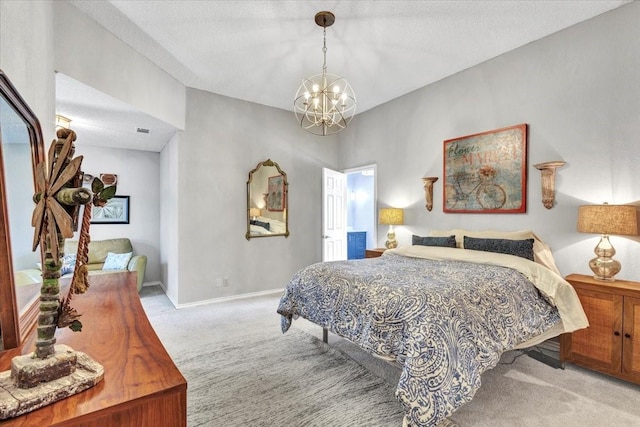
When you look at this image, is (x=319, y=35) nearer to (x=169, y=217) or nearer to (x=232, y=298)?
(x=169, y=217)

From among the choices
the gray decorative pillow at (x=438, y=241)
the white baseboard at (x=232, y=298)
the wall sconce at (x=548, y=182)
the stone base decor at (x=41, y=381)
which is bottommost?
the white baseboard at (x=232, y=298)

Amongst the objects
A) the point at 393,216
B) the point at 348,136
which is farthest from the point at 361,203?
the point at 393,216

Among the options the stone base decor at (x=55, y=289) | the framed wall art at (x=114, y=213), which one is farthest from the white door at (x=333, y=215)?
the stone base decor at (x=55, y=289)

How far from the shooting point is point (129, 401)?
763 mm

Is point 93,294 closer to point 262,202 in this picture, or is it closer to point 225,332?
point 225,332

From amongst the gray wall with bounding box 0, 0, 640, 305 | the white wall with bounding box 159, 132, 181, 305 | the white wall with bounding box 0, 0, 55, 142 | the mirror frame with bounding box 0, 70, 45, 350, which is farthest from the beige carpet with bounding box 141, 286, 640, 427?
the white wall with bounding box 0, 0, 55, 142

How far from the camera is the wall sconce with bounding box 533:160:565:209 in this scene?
9.87 ft

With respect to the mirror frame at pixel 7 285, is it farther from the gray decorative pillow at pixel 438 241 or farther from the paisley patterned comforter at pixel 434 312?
the gray decorative pillow at pixel 438 241

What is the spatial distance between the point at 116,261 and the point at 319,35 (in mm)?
4257

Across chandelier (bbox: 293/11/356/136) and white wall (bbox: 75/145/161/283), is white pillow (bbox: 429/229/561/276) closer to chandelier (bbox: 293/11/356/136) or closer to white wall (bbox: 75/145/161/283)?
chandelier (bbox: 293/11/356/136)

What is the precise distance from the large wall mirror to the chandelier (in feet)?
3.21

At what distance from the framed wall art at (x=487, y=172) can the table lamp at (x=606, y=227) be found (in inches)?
28.5

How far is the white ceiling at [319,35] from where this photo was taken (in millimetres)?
2615

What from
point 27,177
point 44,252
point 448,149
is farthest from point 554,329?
point 27,177
